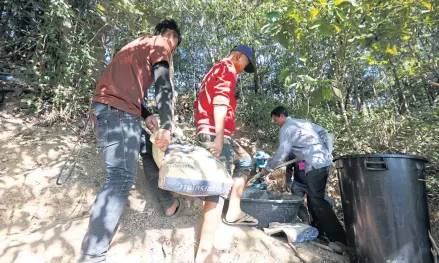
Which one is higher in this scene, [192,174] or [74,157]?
[74,157]

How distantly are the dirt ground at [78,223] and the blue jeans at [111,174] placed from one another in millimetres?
286

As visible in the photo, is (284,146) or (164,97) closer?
(164,97)

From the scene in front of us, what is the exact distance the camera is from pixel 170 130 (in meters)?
2.07

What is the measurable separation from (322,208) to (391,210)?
0.95m

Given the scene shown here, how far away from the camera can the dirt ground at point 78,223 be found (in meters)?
2.11

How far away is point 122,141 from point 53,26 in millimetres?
3712

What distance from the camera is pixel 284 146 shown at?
3.42 metres

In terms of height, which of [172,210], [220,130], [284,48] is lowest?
[172,210]

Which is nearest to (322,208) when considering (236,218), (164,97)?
(236,218)

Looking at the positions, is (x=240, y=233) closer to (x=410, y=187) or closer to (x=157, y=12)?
(x=410, y=187)

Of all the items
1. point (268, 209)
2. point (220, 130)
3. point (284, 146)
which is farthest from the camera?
point (284, 146)

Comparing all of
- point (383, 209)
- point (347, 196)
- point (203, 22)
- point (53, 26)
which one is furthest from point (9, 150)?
point (203, 22)

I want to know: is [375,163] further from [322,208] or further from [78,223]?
[78,223]

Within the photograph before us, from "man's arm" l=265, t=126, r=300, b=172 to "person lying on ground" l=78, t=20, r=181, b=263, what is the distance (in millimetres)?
1685
